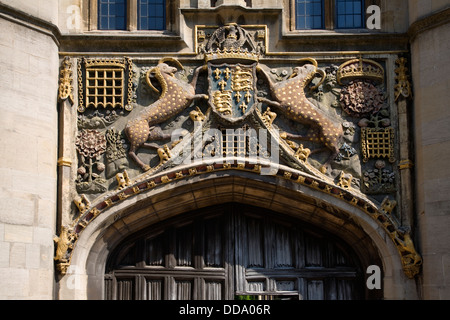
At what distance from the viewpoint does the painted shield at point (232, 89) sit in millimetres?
12234

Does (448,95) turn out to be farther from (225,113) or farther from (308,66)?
(225,113)

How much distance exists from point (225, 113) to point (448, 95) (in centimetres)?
313

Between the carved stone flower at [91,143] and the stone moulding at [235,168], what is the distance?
0.68 m

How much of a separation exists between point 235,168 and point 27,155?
2.90 m

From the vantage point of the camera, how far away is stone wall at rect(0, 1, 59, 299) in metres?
11.2

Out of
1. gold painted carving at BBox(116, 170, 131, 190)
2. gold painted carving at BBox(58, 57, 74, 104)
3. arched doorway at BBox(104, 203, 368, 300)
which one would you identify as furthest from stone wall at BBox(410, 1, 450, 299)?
gold painted carving at BBox(58, 57, 74, 104)

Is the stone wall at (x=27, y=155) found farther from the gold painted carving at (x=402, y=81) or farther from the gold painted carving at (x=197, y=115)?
the gold painted carving at (x=402, y=81)

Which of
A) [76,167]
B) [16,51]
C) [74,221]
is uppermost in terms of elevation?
[16,51]

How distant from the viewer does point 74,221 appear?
11914 mm

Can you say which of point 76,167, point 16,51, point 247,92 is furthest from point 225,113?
point 16,51

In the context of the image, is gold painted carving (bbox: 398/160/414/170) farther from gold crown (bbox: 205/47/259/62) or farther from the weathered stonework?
gold crown (bbox: 205/47/259/62)

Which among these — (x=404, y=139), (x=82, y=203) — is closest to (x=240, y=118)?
(x=404, y=139)

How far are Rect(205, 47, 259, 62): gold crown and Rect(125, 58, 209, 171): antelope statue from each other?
24cm

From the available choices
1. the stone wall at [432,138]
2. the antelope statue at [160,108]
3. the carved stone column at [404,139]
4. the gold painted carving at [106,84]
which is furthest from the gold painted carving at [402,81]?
the gold painted carving at [106,84]
